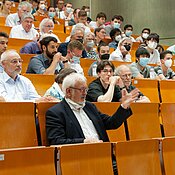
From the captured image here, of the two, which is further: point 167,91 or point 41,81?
point 167,91

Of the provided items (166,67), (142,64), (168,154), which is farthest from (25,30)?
(168,154)

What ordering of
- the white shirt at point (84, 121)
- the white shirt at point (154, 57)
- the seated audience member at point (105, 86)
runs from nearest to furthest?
the white shirt at point (84, 121) → the seated audience member at point (105, 86) → the white shirt at point (154, 57)

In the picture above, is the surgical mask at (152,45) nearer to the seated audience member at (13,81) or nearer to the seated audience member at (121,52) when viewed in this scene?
the seated audience member at (121,52)

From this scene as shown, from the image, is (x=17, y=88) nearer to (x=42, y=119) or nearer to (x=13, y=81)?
(x=13, y=81)

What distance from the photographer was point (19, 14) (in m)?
5.60

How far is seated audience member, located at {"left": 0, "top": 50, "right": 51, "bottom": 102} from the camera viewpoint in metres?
2.84

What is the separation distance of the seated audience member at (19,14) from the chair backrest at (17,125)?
11.2ft

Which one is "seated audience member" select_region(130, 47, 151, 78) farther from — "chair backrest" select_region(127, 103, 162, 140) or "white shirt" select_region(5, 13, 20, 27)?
"white shirt" select_region(5, 13, 20, 27)

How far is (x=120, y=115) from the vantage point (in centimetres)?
249

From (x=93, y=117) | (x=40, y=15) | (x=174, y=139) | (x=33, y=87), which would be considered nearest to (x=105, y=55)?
(x=33, y=87)

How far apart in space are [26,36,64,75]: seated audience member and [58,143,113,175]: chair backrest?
1613 millimetres

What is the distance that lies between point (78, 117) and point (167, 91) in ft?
5.90

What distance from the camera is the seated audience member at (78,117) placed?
230 cm

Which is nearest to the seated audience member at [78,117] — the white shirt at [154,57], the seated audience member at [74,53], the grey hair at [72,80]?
the grey hair at [72,80]
